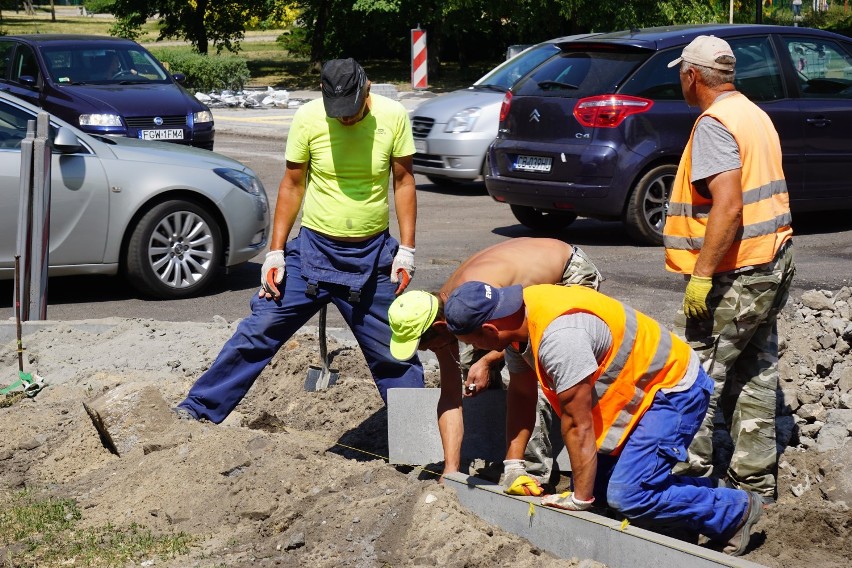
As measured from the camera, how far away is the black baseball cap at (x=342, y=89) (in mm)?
5199

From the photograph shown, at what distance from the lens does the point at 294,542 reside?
454 centimetres

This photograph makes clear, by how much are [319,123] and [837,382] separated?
299 cm

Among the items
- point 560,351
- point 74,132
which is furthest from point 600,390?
point 74,132

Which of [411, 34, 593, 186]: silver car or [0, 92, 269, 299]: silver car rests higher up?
[411, 34, 593, 186]: silver car

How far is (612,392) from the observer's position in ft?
13.8

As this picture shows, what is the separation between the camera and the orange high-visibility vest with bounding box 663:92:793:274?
4.69 metres

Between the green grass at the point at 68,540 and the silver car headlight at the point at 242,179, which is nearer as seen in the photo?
the green grass at the point at 68,540

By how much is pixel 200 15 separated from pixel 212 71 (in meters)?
7.72

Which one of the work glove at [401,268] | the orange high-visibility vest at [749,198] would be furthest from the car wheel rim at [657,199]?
the orange high-visibility vest at [749,198]

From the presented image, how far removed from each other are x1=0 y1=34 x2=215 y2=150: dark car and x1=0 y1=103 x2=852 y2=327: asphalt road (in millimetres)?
1955

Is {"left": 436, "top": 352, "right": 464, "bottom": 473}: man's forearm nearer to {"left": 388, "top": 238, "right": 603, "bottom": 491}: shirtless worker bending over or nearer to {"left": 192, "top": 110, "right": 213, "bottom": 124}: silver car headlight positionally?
{"left": 388, "top": 238, "right": 603, "bottom": 491}: shirtless worker bending over

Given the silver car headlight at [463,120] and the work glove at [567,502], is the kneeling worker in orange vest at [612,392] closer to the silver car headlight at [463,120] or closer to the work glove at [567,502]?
the work glove at [567,502]

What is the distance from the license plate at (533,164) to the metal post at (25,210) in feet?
15.1

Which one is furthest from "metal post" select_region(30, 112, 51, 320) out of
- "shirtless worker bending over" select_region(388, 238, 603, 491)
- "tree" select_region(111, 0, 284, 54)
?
"tree" select_region(111, 0, 284, 54)
